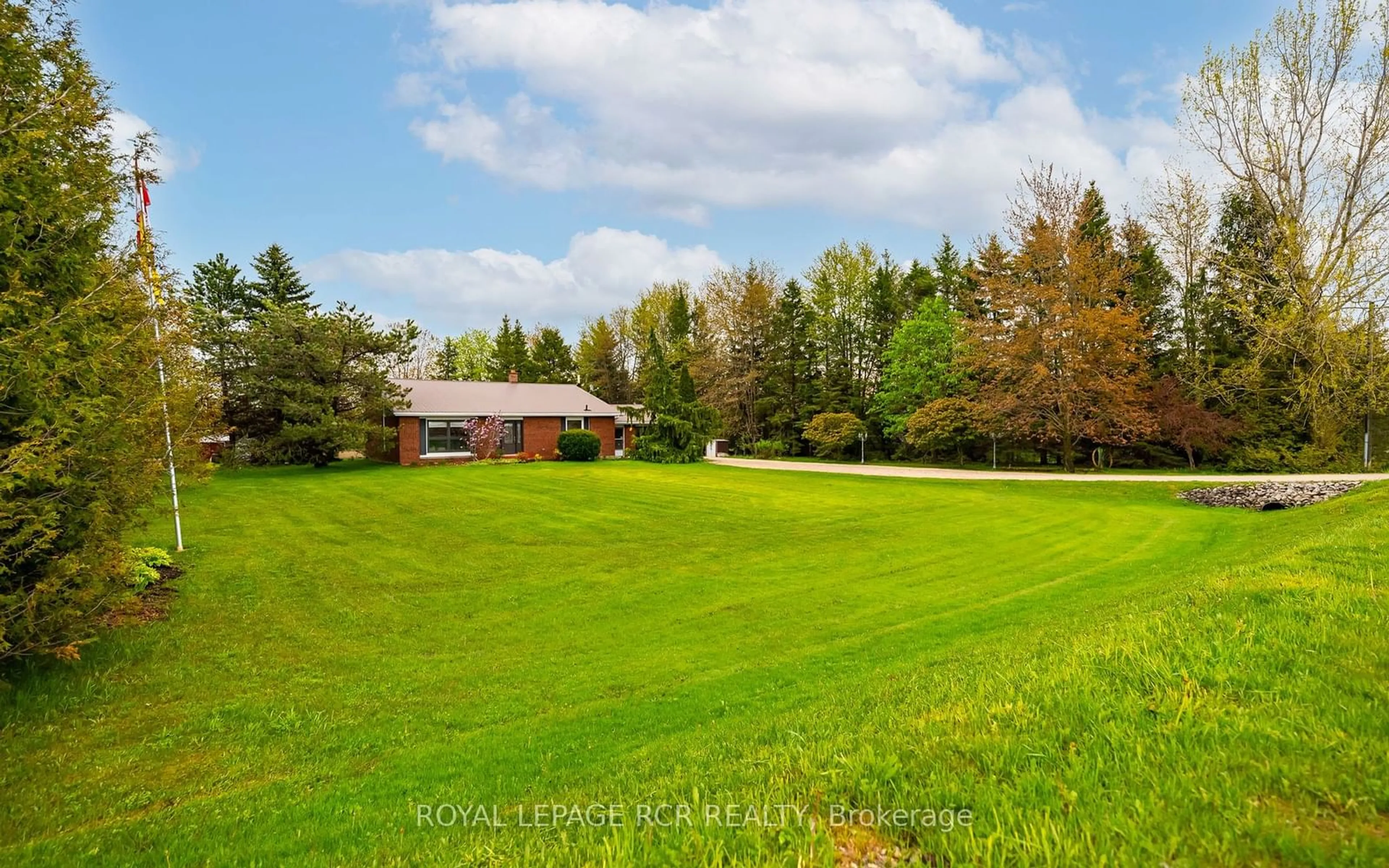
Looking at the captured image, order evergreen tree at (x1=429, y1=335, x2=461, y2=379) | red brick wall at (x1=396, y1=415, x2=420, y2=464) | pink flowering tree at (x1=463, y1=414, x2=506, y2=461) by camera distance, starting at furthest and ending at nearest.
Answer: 1. evergreen tree at (x1=429, y1=335, x2=461, y2=379)
2. pink flowering tree at (x1=463, y1=414, x2=506, y2=461)
3. red brick wall at (x1=396, y1=415, x2=420, y2=464)

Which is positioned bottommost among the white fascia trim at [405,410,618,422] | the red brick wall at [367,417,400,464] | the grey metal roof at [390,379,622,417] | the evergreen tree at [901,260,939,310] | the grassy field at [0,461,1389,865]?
the grassy field at [0,461,1389,865]

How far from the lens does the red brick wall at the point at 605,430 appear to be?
1255 inches

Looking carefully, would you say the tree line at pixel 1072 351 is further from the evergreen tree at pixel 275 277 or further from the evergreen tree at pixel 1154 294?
the evergreen tree at pixel 275 277

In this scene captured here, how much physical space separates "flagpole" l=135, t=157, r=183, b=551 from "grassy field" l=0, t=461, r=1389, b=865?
186cm

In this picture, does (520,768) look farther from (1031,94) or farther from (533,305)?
(533,305)

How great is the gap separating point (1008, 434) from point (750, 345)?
17317mm

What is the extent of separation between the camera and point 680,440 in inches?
1188

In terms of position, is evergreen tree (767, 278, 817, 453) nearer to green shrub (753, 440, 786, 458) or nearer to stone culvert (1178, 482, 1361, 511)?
green shrub (753, 440, 786, 458)

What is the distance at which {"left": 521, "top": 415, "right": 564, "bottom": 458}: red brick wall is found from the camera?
29109 millimetres

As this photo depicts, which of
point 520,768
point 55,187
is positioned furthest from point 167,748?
point 55,187

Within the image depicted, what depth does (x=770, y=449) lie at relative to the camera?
3656 centimetres

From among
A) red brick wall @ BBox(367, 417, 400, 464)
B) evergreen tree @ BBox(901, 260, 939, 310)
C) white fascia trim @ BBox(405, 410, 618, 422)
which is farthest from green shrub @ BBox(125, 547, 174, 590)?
evergreen tree @ BBox(901, 260, 939, 310)

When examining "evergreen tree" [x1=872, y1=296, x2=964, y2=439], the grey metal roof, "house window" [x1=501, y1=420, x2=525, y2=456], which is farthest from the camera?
"evergreen tree" [x1=872, y1=296, x2=964, y2=439]

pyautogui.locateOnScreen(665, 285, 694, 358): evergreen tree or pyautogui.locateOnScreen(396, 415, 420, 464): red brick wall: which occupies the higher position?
pyautogui.locateOnScreen(665, 285, 694, 358): evergreen tree
